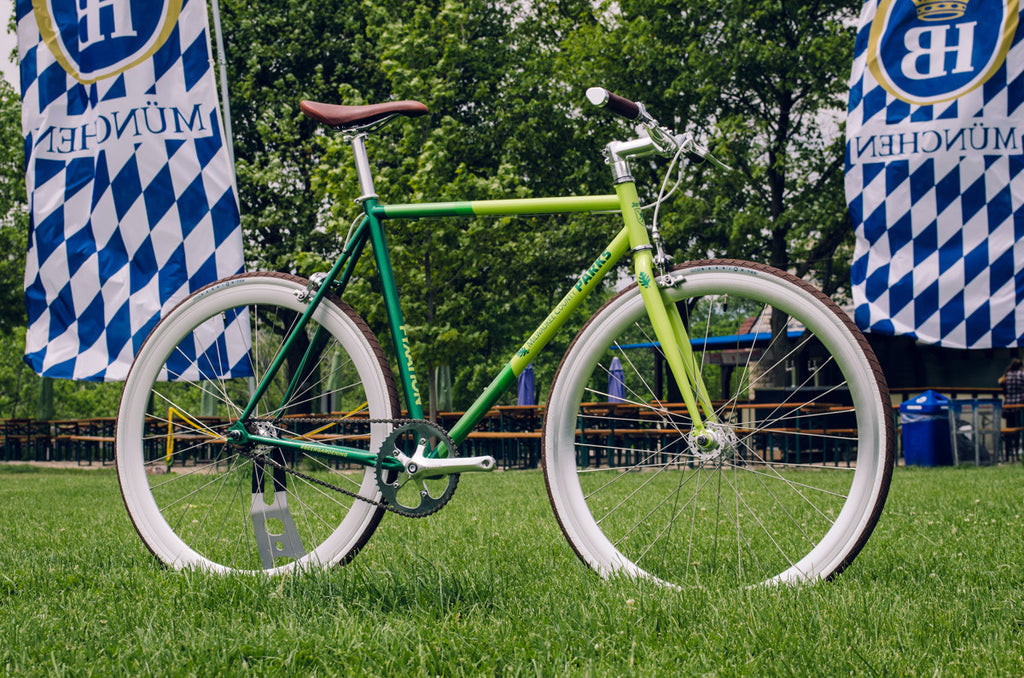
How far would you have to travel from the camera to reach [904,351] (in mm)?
20734

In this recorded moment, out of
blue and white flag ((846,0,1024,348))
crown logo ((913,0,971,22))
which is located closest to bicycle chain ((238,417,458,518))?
blue and white flag ((846,0,1024,348))

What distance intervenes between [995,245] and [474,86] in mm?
13427

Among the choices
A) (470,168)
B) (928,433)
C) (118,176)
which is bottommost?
(928,433)

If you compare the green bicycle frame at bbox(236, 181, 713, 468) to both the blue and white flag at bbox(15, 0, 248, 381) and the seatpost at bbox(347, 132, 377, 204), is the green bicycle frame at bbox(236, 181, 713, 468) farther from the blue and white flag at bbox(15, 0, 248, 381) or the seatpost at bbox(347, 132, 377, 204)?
the blue and white flag at bbox(15, 0, 248, 381)

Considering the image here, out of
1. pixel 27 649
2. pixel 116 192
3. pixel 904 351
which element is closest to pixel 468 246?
pixel 116 192

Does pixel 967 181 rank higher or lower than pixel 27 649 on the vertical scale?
higher

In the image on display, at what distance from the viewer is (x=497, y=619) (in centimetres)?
219

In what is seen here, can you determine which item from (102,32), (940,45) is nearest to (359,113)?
(102,32)

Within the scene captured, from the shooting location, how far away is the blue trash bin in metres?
11.8

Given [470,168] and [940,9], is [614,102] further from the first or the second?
[470,168]

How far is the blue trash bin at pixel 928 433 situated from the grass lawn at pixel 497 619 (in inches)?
368

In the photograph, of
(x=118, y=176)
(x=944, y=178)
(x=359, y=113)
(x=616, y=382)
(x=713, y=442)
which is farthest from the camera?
(x=944, y=178)

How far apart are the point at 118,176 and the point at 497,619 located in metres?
4.26

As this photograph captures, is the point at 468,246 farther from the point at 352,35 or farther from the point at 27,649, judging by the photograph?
the point at 27,649
